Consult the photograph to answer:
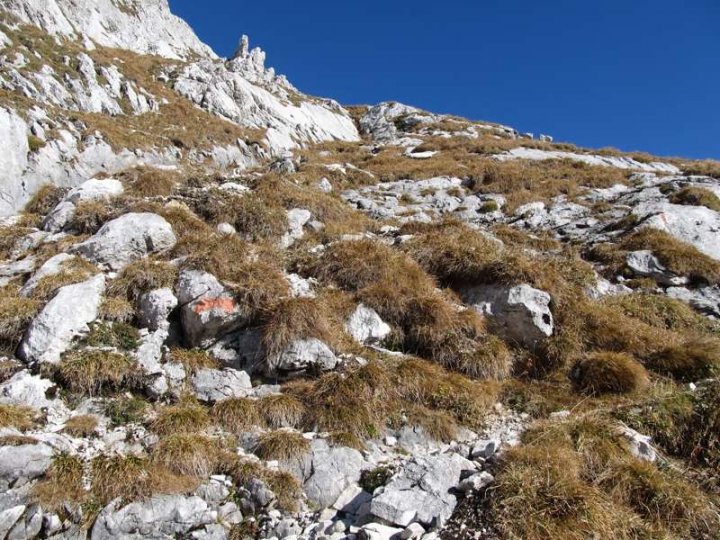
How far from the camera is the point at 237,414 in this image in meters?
7.07

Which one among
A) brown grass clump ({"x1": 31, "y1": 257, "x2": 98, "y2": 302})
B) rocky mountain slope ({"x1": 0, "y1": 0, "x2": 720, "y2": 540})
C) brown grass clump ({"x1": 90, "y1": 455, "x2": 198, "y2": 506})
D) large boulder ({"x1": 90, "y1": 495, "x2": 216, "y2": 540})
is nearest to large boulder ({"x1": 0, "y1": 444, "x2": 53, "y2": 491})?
rocky mountain slope ({"x1": 0, "y1": 0, "x2": 720, "y2": 540})

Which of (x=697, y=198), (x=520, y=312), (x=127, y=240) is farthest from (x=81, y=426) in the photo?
(x=697, y=198)

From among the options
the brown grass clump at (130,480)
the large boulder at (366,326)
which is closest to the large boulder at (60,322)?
the brown grass clump at (130,480)

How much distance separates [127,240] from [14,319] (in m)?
3.28

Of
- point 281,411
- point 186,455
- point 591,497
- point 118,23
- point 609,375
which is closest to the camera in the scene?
point 591,497

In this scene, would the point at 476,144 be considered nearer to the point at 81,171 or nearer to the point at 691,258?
the point at 691,258

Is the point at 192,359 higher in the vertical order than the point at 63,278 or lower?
lower

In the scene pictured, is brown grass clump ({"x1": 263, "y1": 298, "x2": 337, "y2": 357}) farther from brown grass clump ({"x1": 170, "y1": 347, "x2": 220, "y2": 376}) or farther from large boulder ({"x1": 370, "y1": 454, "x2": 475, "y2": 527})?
large boulder ({"x1": 370, "y1": 454, "x2": 475, "y2": 527})

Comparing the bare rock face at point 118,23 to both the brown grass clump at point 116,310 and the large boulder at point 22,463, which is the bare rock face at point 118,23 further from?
the large boulder at point 22,463

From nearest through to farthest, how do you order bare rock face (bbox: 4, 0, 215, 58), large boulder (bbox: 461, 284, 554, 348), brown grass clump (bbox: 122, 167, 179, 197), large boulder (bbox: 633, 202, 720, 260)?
large boulder (bbox: 461, 284, 554, 348) → large boulder (bbox: 633, 202, 720, 260) → brown grass clump (bbox: 122, 167, 179, 197) → bare rock face (bbox: 4, 0, 215, 58)

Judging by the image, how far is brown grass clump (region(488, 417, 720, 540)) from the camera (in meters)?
4.68

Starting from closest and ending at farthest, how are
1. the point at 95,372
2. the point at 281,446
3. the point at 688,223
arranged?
the point at 281,446 < the point at 95,372 < the point at 688,223

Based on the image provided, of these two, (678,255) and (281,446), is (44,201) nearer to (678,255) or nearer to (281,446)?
(281,446)

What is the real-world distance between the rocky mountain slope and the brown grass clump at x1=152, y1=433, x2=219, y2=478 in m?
0.03
